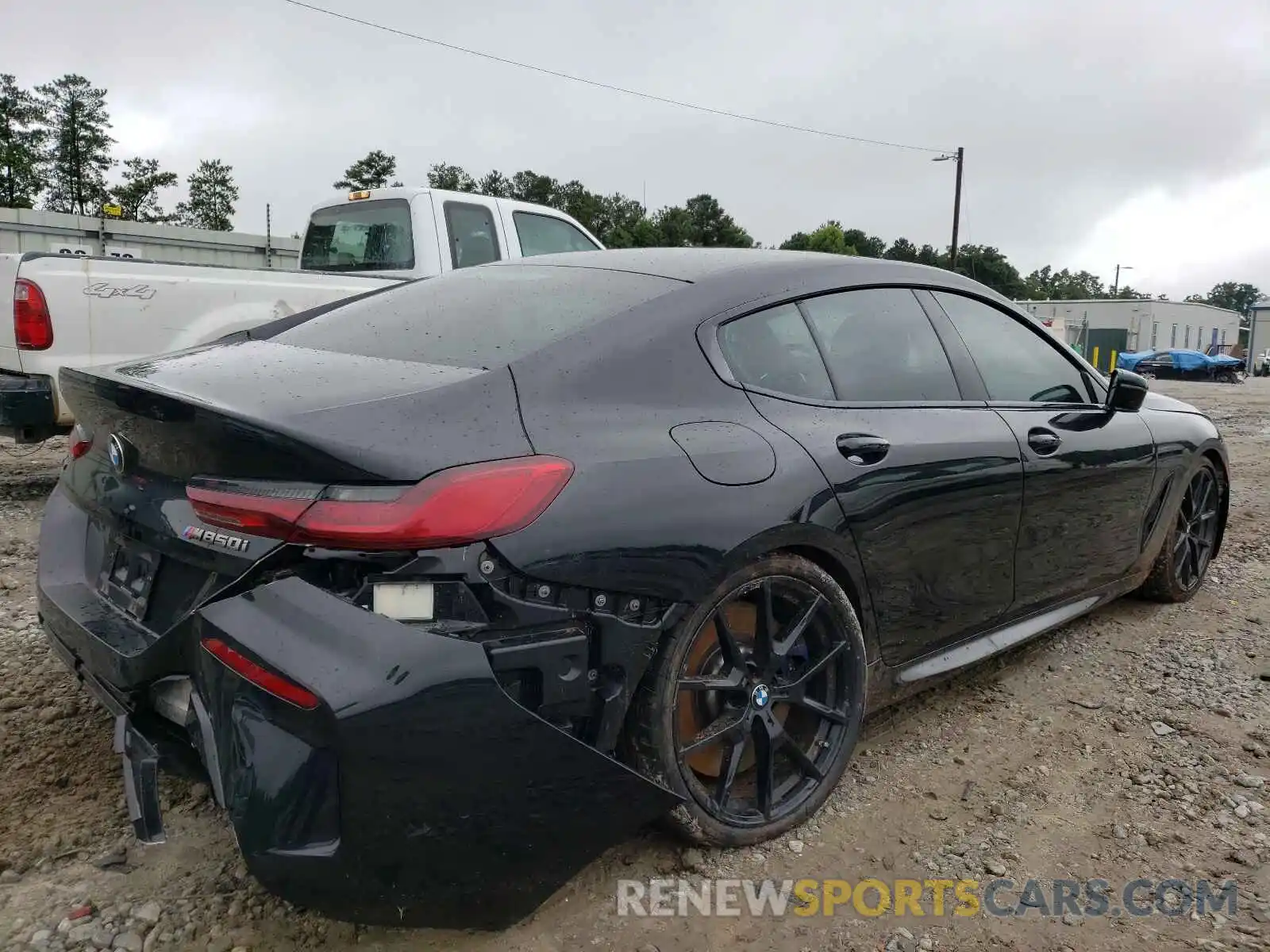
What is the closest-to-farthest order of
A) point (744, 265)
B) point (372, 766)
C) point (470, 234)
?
point (372, 766) → point (744, 265) → point (470, 234)

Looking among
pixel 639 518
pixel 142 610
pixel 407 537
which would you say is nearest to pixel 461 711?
pixel 407 537

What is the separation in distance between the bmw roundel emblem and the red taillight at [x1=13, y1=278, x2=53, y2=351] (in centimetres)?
327

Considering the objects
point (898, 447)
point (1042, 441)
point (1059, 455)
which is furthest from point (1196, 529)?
point (898, 447)

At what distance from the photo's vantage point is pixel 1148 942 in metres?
2.05

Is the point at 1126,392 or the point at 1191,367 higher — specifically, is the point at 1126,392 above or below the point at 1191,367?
above

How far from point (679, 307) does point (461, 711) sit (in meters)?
1.13

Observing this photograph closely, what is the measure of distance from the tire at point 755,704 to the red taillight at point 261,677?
27.0 inches

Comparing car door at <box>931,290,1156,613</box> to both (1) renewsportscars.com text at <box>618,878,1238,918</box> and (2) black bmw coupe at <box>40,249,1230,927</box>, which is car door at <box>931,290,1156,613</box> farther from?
(1) renewsportscars.com text at <box>618,878,1238,918</box>

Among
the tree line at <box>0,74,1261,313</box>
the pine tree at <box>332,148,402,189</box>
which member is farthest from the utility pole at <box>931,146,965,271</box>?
the pine tree at <box>332,148,402,189</box>

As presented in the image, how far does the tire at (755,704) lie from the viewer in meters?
2.02

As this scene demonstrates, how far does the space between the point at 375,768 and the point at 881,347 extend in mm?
1879

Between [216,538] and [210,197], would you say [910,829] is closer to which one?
[216,538]

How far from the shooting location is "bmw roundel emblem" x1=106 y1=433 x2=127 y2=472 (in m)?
2.11

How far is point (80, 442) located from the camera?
2.46 metres
